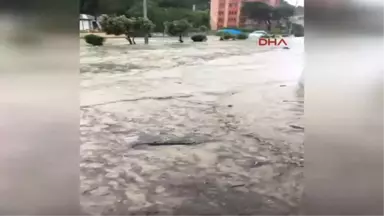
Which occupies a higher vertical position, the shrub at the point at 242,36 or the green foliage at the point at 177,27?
the green foliage at the point at 177,27

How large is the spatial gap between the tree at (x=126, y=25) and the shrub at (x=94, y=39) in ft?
0.09

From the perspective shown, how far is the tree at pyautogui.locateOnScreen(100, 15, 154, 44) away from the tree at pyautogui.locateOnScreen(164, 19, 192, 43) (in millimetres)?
50

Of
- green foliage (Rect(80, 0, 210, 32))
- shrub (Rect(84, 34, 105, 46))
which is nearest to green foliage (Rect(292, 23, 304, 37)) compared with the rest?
green foliage (Rect(80, 0, 210, 32))

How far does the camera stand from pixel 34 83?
116 centimetres

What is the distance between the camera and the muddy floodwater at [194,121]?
1.19 meters

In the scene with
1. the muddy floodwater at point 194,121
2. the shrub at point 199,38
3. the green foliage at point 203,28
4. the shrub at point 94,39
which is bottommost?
the muddy floodwater at point 194,121

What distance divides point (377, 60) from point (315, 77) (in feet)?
0.57

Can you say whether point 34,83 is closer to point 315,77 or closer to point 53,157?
point 53,157

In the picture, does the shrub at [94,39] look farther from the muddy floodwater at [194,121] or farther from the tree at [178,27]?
the tree at [178,27]

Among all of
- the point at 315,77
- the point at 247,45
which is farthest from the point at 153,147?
the point at 315,77

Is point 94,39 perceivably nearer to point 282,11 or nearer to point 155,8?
point 155,8

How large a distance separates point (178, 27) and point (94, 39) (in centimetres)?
24

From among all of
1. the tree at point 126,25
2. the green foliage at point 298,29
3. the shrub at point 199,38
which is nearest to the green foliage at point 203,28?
the shrub at point 199,38

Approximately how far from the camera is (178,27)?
3.92ft
